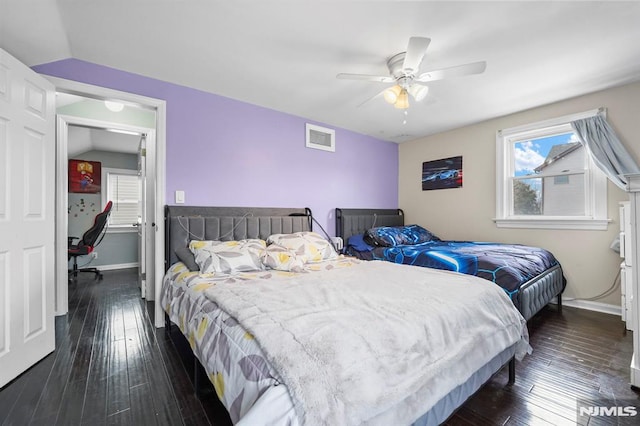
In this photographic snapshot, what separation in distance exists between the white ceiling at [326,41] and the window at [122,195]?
383 centimetres

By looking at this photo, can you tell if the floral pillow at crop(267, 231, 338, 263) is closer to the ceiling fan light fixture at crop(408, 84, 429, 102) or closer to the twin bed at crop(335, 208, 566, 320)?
the twin bed at crop(335, 208, 566, 320)

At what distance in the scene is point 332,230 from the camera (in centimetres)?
386

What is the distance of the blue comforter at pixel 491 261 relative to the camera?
2.19 m

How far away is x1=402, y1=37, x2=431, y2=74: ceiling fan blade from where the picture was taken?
1697 mm

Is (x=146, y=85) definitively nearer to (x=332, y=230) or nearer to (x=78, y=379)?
(x=78, y=379)

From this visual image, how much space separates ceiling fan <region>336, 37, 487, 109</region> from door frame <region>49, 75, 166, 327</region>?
1744 mm

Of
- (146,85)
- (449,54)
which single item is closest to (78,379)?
(146,85)

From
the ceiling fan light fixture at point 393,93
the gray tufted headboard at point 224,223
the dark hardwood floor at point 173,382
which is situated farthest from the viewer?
the gray tufted headboard at point 224,223

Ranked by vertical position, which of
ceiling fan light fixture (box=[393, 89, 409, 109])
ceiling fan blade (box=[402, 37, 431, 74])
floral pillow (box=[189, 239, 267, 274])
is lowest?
floral pillow (box=[189, 239, 267, 274])

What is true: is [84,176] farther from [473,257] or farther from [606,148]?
[606,148]

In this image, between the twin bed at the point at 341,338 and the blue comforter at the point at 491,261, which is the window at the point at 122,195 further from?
the blue comforter at the point at 491,261

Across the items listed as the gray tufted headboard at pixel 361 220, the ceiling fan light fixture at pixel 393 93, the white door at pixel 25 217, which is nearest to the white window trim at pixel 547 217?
the gray tufted headboard at pixel 361 220

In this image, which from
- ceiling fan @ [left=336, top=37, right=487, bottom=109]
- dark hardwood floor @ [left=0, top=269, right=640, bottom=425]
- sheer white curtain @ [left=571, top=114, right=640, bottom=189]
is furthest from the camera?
sheer white curtain @ [left=571, top=114, right=640, bottom=189]

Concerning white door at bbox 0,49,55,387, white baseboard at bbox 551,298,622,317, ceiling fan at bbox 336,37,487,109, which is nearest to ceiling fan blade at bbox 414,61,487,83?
ceiling fan at bbox 336,37,487,109
